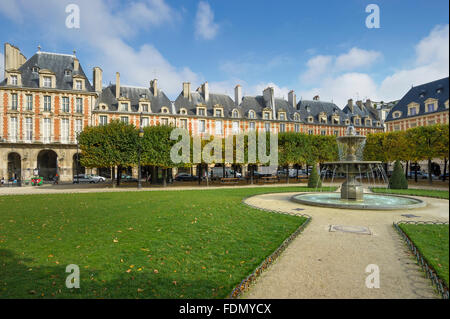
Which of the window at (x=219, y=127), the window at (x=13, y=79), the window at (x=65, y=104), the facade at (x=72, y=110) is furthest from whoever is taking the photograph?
the window at (x=219, y=127)

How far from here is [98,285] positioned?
376 centimetres

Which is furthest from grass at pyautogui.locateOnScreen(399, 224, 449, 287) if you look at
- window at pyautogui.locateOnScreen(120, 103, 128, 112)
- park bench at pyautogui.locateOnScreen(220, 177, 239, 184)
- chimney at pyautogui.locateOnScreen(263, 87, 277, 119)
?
chimney at pyautogui.locateOnScreen(263, 87, 277, 119)

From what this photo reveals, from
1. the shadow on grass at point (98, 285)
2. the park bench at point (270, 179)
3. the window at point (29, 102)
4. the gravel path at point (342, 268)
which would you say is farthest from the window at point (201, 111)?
the shadow on grass at point (98, 285)

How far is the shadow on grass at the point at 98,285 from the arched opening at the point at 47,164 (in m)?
34.7

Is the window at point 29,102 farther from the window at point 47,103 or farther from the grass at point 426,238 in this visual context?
the grass at point 426,238

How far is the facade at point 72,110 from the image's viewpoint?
3108 centimetres

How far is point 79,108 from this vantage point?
110 ft

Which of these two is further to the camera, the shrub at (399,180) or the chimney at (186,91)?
the chimney at (186,91)

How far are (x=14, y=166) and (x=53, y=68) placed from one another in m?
14.0

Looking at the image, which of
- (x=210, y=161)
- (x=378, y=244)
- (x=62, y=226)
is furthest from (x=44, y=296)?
(x=210, y=161)

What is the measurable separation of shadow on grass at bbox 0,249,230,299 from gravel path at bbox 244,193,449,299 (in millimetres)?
836

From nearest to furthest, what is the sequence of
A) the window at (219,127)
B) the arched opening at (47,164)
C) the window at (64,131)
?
the window at (64,131)
the arched opening at (47,164)
the window at (219,127)

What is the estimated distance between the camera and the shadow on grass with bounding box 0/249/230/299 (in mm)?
3512
